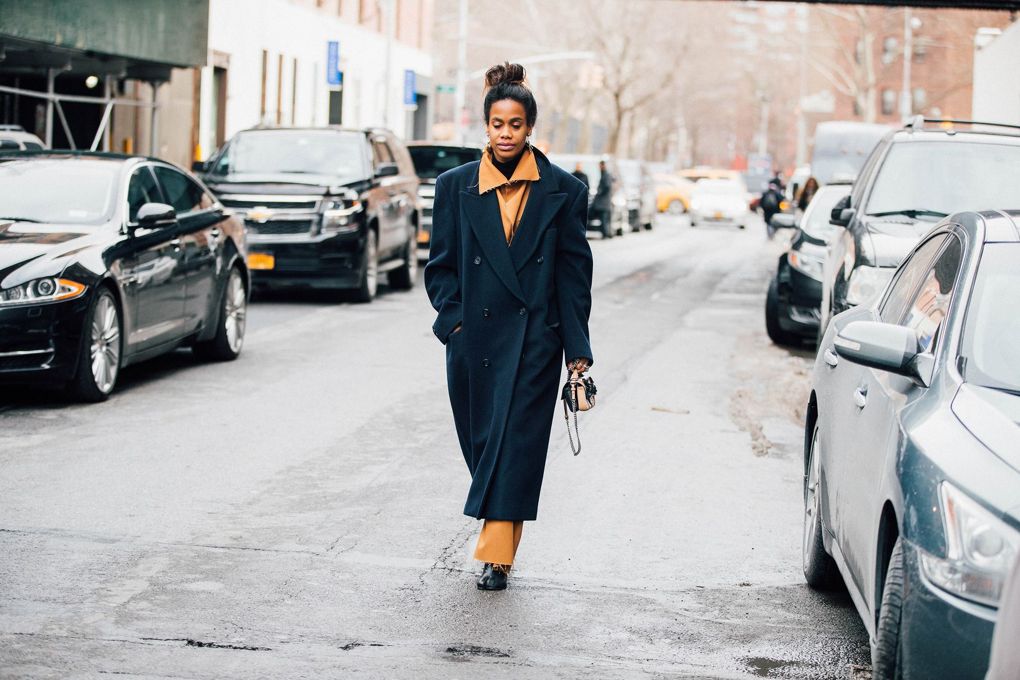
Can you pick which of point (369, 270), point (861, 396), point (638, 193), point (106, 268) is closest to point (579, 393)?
point (861, 396)

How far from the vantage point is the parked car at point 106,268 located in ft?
32.4

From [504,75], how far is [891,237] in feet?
19.3

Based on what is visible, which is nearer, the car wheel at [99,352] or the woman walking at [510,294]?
the woman walking at [510,294]

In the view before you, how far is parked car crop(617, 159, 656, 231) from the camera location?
44.8 meters

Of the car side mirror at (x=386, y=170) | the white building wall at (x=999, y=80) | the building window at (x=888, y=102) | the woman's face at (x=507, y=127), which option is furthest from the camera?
the building window at (x=888, y=102)

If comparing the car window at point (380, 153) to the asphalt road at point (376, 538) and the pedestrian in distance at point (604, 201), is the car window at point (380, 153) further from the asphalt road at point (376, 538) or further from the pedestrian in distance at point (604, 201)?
the pedestrian in distance at point (604, 201)

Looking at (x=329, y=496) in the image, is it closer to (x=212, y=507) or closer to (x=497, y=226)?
(x=212, y=507)

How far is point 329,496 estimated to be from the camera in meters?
7.79

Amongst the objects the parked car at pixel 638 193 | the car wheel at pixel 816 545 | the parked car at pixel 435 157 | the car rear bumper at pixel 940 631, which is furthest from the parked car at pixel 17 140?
the parked car at pixel 638 193

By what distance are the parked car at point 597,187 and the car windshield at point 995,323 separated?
109 feet

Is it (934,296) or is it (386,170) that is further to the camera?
(386,170)

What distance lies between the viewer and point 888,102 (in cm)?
9394

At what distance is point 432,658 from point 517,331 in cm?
133

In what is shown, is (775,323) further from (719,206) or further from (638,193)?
(719,206)
